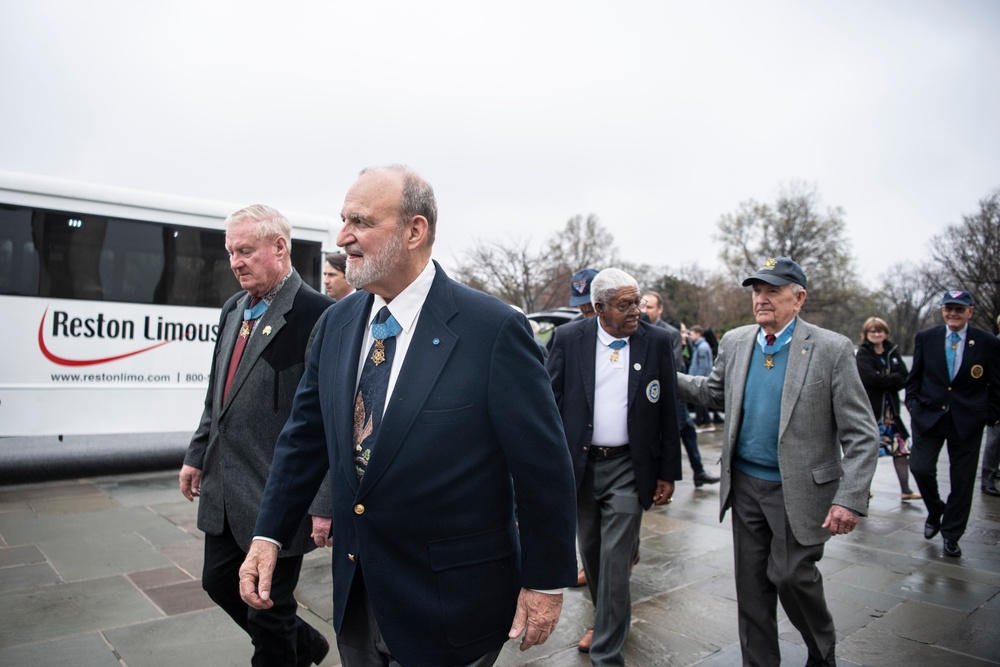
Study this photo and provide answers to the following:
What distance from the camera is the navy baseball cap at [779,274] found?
3.46 metres

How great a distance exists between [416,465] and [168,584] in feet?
12.0

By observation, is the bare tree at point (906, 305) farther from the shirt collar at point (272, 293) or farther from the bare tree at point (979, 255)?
the shirt collar at point (272, 293)

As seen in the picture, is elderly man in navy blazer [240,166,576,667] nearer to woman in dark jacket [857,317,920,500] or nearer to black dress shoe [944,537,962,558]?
black dress shoe [944,537,962,558]

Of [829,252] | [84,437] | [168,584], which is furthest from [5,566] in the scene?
[829,252]

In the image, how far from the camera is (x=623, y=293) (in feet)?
12.7

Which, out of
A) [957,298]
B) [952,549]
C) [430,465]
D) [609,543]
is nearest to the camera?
[430,465]

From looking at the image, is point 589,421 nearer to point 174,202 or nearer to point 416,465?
point 416,465

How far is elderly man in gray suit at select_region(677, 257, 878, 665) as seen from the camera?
3.19 meters

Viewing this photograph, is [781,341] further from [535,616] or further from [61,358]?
[61,358]

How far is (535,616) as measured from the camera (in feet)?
6.33

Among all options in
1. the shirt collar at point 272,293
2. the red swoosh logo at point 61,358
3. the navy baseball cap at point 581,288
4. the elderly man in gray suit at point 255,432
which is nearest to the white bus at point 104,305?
the red swoosh logo at point 61,358

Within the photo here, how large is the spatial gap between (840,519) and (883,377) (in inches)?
190

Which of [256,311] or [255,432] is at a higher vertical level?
[256,311]

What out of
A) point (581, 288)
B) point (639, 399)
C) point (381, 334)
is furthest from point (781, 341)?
point (381, 334)
